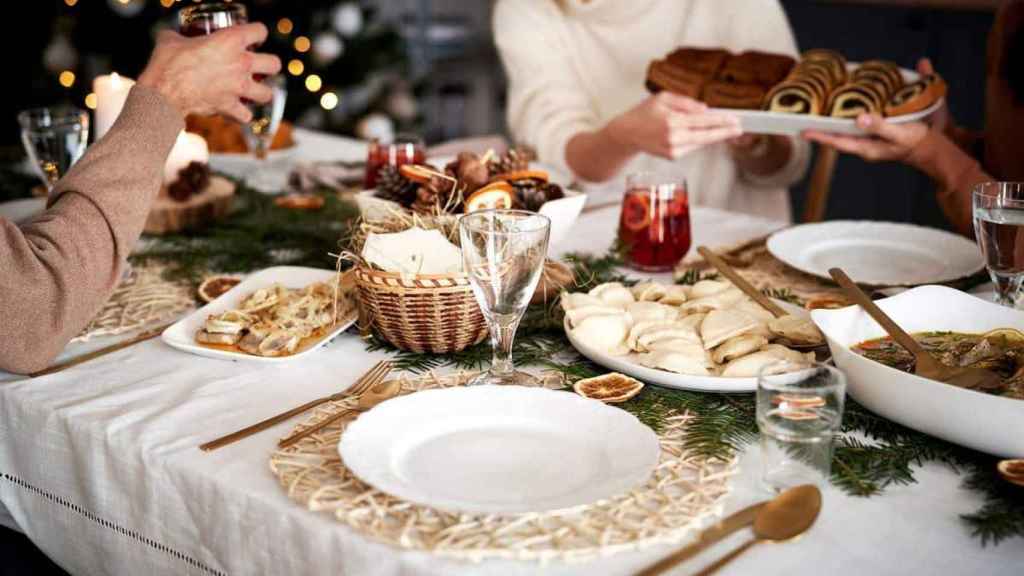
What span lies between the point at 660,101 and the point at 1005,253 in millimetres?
865

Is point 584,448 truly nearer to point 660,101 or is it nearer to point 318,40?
point 660,101

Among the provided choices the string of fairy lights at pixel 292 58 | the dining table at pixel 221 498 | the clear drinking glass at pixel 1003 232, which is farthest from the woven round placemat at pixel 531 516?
the string of fairy lights at pixel 292 58

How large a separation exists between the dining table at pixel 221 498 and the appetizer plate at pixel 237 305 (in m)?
0.01

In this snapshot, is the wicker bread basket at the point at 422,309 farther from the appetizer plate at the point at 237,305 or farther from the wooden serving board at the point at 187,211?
the wooden serving board at the point at 187,211

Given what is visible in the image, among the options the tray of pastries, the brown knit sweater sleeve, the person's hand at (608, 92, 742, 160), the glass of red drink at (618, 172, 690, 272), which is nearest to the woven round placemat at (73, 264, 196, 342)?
the brown knit sweater sleeve

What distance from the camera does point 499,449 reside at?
843 millimetres

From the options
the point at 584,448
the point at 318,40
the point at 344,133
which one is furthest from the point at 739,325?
the point at 344,133

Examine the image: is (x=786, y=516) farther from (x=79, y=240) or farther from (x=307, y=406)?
(x=79, y=240)

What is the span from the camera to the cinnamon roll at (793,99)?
186 centimetres

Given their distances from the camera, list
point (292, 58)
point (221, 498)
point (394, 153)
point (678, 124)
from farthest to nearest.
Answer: point (292, 58), point (678, 124), point (394, 153), point (221, 498)

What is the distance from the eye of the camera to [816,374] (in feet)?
2.60

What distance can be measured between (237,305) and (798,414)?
704mm

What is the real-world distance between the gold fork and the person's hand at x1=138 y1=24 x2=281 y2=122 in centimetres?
40

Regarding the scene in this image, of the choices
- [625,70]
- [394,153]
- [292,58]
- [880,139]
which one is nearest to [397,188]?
[394,153]
